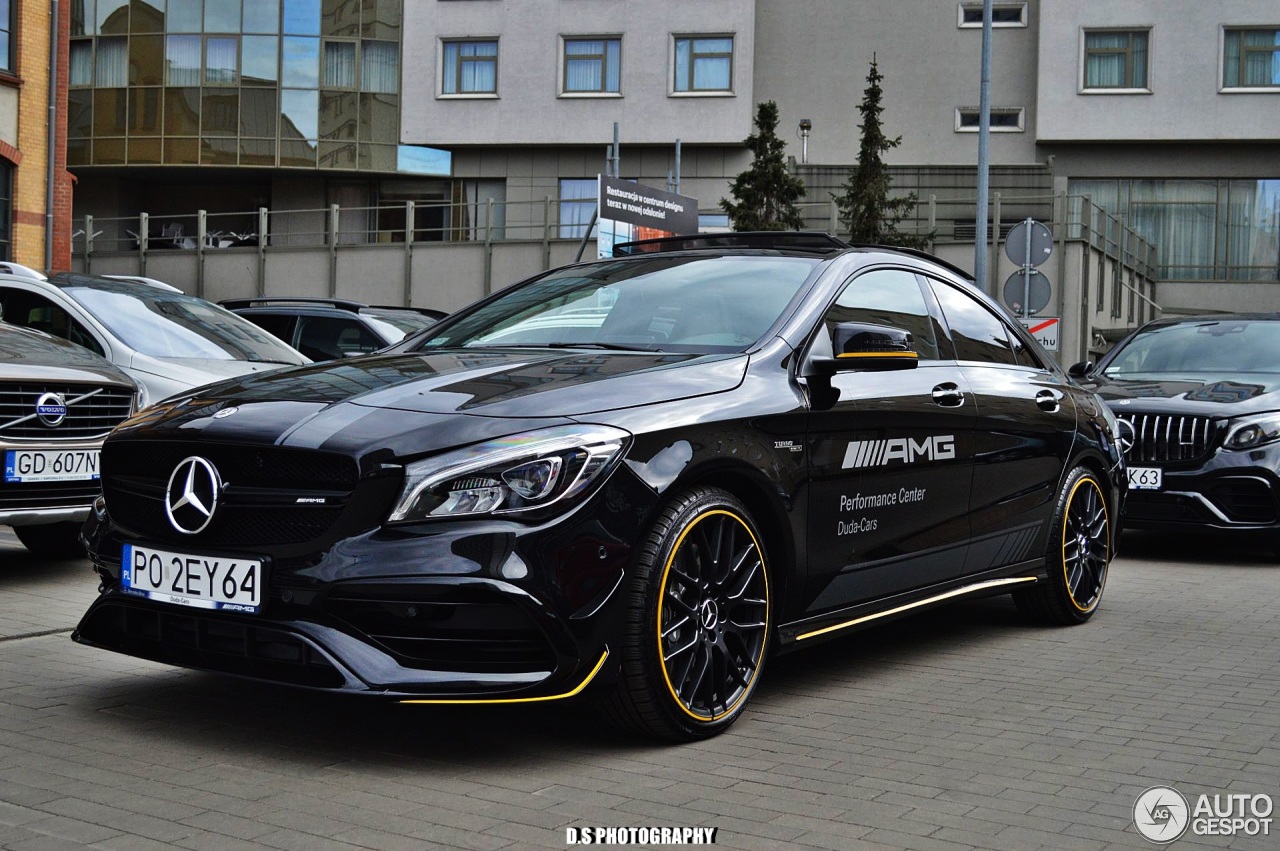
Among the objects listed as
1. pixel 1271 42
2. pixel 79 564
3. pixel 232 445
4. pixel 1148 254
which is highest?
pixel 1271 42

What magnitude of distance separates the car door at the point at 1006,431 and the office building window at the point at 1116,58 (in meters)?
31.9

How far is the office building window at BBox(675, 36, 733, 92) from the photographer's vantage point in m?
36.8

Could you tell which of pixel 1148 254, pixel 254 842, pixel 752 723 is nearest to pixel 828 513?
pixel 752 723

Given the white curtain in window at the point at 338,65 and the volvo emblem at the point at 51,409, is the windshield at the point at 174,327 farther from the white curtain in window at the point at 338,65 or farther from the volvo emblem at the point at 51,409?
the white curtain in window at the point at 338,65

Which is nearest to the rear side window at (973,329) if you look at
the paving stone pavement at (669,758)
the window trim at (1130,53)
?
the paving stone pavement at (669,758)

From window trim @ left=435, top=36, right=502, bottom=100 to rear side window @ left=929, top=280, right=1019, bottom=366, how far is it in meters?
32.5

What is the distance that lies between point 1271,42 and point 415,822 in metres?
37.4

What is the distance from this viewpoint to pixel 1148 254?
35.8m

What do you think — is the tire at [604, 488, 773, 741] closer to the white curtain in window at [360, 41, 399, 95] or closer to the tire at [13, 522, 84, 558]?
the tire at [13, 522, 84, 558]

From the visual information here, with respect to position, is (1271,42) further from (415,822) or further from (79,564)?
(415,822)

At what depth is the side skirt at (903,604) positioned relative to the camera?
507cm

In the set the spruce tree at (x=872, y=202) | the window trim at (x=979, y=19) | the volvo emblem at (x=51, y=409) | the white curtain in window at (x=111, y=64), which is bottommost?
the volvo emblem at (x=51, y=409)

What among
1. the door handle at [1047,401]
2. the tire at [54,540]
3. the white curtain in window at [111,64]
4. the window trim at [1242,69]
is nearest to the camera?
the door handle at [1047,401]

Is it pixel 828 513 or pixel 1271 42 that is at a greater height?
pixel 1271 42
